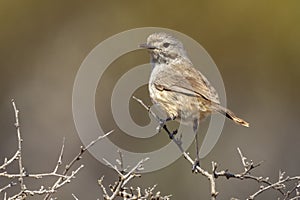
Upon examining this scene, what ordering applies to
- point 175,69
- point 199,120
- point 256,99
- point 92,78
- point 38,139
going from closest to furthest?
1. point 199,120
2. point 175,69
3. point 92,78
4. point 38,139
5. point 256,99

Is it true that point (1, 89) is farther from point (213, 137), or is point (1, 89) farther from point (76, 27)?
point (213, 137)

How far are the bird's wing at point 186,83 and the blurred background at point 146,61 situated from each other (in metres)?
5.24

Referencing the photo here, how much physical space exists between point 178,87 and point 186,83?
75 millimetres

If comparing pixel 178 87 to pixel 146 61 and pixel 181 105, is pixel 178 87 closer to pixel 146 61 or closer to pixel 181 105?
pixel 181 105

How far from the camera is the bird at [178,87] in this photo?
6.87 m

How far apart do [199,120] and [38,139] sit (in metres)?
6.65

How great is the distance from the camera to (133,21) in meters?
14.7

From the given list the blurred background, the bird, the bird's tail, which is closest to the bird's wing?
the bird

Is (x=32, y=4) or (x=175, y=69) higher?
(x=32, y=4)

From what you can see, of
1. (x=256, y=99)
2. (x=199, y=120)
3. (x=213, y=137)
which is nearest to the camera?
(x=199, y=120)

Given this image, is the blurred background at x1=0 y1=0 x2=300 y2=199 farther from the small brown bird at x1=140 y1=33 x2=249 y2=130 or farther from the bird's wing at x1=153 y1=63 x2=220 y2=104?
the bird's wing at x1=153 y1=63 x2=220 y2=104

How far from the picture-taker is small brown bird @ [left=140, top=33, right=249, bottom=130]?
6871mm

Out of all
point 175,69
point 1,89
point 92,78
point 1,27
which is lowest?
point 175,69

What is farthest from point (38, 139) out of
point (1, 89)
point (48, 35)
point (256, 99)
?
point (256, 99)
